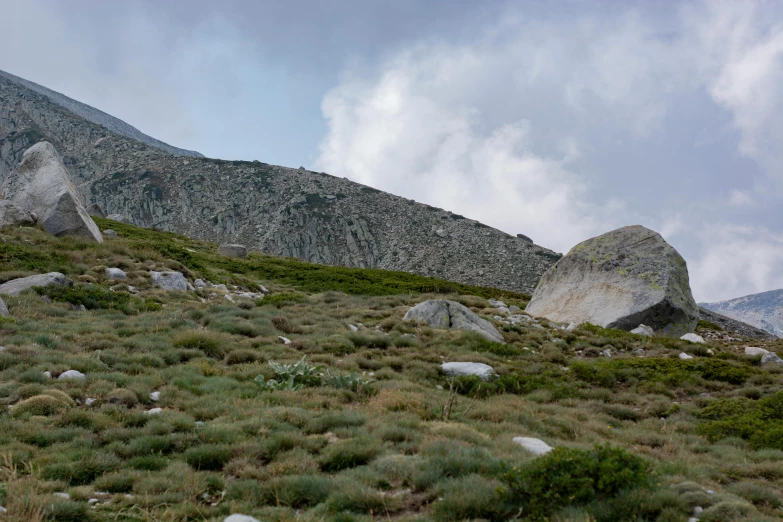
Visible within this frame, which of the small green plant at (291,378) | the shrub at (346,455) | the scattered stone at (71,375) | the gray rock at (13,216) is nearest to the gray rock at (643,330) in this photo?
the small green plant at (291,378)

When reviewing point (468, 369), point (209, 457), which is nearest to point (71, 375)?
point (209, 457)

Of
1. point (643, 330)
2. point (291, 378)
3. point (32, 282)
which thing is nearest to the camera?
point (291, 378)

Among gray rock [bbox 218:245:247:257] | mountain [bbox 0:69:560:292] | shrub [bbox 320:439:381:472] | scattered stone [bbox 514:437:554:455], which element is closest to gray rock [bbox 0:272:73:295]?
shrub [bbox 320:439:381:472]

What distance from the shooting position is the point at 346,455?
6.23 meters

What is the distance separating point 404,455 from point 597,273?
66.8ft

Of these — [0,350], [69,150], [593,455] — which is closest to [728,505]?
[593,455]

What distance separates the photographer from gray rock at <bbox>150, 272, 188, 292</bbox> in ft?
66.0

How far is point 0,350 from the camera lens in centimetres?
1008

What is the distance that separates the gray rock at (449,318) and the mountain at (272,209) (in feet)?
135

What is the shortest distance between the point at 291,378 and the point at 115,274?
13.0 meters

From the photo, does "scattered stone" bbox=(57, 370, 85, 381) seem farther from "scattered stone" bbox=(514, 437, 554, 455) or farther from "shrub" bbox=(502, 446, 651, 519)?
"shrub" bbox=(502, 446, 651, 519)

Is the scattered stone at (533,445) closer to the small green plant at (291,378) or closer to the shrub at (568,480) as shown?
the shrub at (568,480)

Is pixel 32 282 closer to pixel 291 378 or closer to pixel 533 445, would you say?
pixel 291 378

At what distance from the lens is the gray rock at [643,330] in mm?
20484
